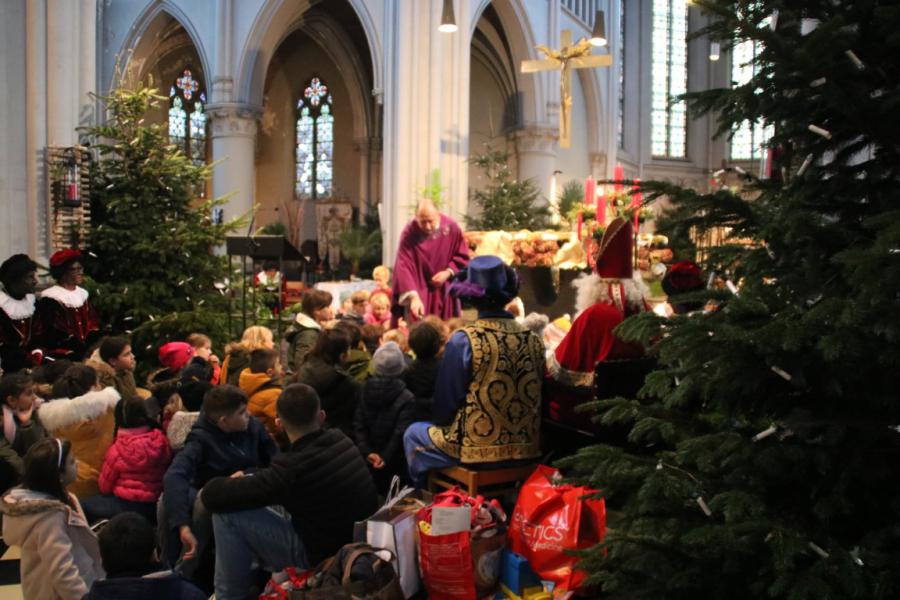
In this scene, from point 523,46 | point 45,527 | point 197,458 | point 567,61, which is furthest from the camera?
point 523,46

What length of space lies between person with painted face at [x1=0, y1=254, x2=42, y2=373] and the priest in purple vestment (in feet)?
10.1

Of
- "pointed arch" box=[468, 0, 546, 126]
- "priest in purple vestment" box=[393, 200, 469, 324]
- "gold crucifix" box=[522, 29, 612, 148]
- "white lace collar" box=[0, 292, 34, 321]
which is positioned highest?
"pointed arch" box=[468, 0, 546, 126]

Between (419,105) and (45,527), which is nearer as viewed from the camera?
(45,527)

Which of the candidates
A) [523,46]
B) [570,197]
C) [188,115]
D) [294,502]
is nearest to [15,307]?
[294,502]

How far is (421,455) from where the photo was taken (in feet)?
14.1

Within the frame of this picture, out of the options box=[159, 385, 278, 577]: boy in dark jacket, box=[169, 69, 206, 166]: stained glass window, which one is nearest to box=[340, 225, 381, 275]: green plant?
box=[169, 69, 206, 166]: stained glass window

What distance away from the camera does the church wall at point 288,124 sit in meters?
24.9

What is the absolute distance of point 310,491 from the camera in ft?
11.4

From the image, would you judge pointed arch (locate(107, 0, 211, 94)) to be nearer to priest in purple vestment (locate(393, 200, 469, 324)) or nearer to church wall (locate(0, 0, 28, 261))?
church wall (locate(0, 0, 28, 261))

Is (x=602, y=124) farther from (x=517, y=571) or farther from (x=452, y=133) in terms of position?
(x=517, y=571)

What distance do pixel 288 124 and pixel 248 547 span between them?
2304 centimetres

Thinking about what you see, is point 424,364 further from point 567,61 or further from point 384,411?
point 567,61

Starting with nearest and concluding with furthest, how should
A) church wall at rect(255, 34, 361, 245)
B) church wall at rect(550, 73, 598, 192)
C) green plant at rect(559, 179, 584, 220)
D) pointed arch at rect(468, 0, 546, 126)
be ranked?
1. green plant at rect(559, 179, 584, 220)
2. pointed arch at rect(468, 0, 546, 126)
3. church wall at rect(550, 73, 598, 192)
4. church wall at rect(255, 34, 361, 245)

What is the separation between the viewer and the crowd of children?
3414mm
